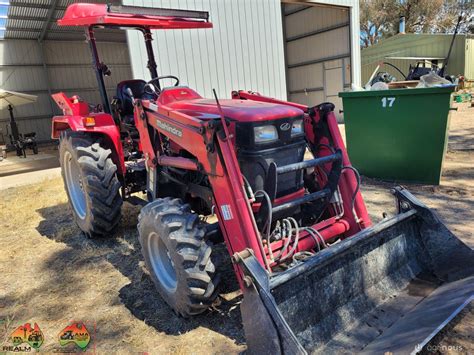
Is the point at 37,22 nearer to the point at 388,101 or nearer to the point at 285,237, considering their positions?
the point at 388,101

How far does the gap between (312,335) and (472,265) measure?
1.19 meters

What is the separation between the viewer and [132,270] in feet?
11.7

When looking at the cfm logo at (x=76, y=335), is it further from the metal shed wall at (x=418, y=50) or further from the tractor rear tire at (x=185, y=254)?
the metal shed wall at (x=418, y=50)

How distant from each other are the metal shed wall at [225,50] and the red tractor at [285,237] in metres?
5.36

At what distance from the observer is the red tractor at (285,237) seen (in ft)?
6.87

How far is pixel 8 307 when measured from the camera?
3135mm

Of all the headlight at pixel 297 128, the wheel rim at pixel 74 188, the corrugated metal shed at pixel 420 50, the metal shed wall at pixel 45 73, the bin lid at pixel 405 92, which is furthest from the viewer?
the corrugated metal shed at pixel 420 50

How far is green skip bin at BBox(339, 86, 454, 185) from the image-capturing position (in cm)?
496

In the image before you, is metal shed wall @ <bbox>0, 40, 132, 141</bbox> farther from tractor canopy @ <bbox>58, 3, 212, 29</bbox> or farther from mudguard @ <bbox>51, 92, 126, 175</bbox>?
A: tractor canopy @ <bbox>58, 3, 212, 29</bbox>

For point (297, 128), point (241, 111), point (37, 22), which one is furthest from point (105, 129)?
point (37, 22)

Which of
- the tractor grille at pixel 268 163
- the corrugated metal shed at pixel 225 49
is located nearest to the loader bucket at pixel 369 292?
the tractor grille at pixel 268 163

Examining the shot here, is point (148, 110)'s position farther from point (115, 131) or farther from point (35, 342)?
point (35, 342)

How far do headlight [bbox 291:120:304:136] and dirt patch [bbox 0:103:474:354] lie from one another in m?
1.33

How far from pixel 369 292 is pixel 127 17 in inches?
124
